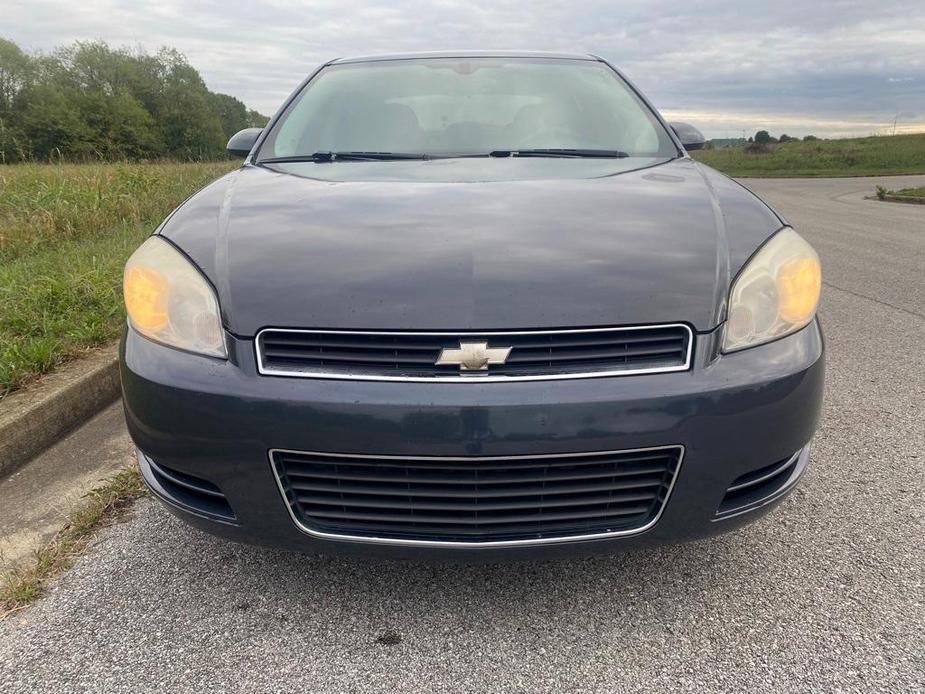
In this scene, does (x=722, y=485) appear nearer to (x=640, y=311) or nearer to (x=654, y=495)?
(x=654, y=495)

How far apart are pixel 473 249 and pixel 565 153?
40.4 inches

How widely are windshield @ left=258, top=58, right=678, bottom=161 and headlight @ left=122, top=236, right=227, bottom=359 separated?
996 millimetres

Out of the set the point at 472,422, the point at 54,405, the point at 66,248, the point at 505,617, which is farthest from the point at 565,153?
the point at 66,248

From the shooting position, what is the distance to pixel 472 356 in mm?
1447

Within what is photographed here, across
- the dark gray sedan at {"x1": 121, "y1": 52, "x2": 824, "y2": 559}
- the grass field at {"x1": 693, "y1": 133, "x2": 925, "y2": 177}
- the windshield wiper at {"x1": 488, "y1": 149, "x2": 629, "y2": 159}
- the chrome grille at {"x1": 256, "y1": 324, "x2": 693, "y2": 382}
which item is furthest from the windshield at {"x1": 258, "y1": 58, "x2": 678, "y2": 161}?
the grass field at {"x1": 693, "y1": 133, "x2": 925, "y2": 177}

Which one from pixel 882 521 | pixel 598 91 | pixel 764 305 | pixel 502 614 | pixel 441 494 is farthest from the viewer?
pixel 598 91

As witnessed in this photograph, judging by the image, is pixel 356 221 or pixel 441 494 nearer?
pixel 441 494

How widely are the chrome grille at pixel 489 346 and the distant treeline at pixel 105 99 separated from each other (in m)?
32.5

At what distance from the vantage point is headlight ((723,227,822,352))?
1.57 meters

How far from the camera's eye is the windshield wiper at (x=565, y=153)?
2.46 metres

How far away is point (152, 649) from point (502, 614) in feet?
2.69

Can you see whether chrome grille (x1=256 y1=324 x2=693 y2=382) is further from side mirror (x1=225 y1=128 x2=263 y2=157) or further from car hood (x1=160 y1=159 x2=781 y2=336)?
side mirror (x1=225 y1=128 x2=263 y2=157)

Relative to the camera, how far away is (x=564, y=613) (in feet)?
5.67

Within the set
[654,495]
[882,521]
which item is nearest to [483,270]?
[654,495]
